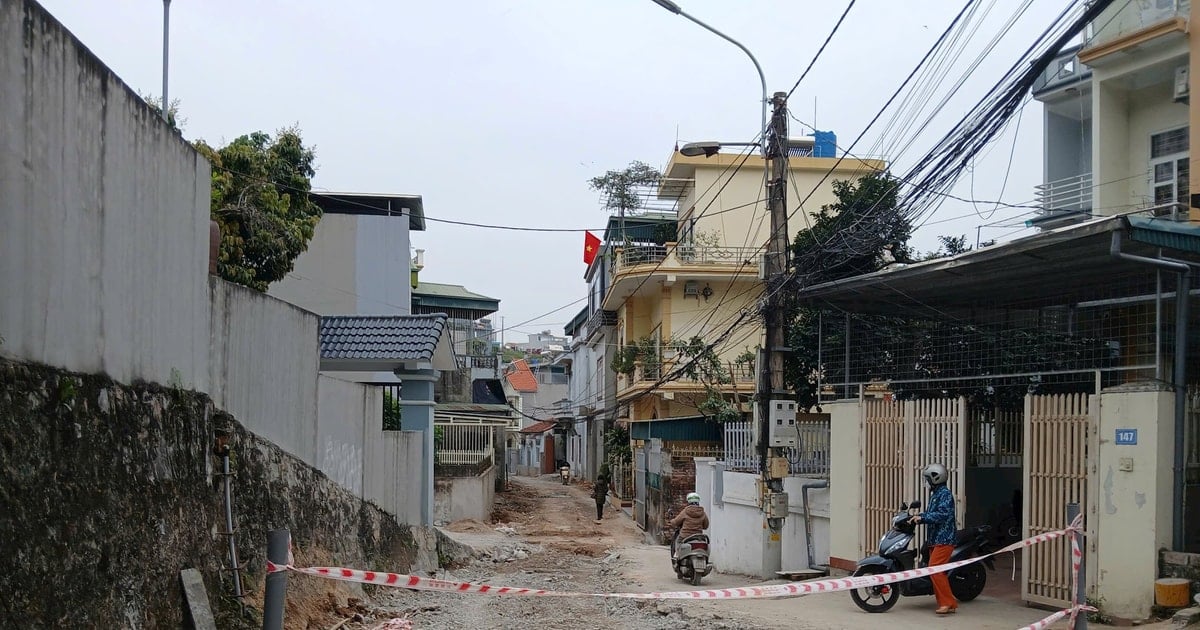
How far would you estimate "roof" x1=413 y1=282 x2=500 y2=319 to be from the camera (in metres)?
42.4

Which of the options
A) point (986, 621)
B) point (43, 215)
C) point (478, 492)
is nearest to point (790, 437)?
point (986, 621)

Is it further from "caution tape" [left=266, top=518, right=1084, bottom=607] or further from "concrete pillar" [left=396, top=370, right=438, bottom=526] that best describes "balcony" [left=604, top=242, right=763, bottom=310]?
"caution tape" [left=266, top=518, right=1084, bottom=607]

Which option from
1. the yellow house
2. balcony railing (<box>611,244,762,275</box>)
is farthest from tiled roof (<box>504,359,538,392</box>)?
balcony railing (<box>611,244,762,275</box>)

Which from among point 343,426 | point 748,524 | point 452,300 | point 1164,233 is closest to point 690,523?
point 748,524

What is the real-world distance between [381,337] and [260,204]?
475 cm

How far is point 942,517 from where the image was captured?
11047 mm

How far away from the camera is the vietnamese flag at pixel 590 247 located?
1786 inches

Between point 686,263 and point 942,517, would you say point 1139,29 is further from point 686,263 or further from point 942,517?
point 686,263

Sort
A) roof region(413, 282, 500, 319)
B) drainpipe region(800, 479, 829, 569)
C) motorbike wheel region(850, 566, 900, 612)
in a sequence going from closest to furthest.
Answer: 1. motorbike wheel region(850, 566, 900, 612)
2. drainpipe region(800, 479, 829, 569)
3. roof region(413, 282, 500, 319)

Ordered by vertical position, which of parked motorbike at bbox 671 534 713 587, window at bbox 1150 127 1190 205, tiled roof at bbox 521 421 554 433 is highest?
window at bbox 1150 127 1190 205

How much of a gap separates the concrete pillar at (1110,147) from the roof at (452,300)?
27090mm

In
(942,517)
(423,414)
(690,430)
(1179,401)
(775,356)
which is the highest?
(775,356)

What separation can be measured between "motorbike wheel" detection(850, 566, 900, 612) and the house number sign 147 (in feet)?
8.91

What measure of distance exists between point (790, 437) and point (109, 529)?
1021 centimetres
